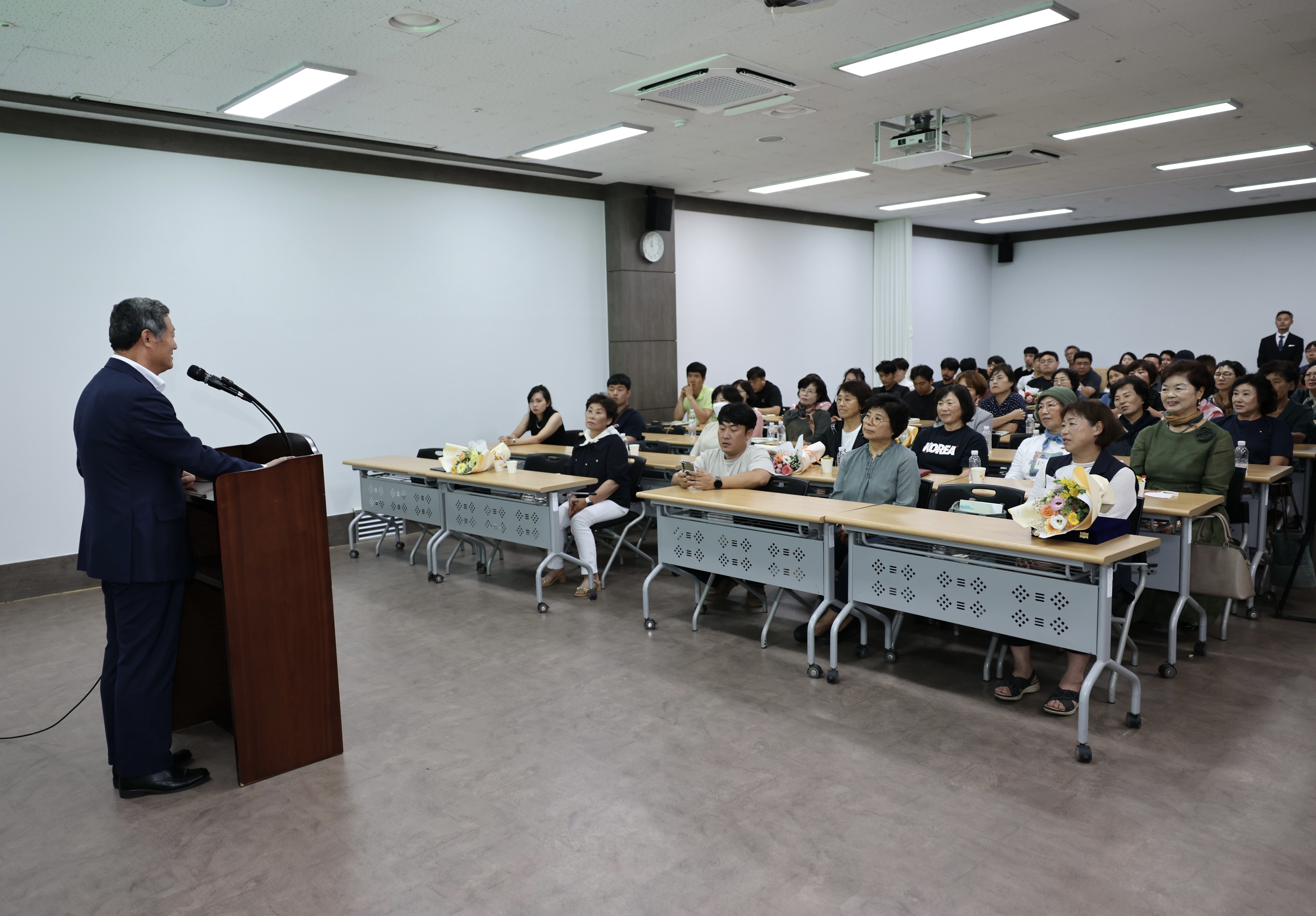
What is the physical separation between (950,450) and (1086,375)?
16.3 feet

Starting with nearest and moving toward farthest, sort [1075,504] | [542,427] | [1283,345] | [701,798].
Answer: [701,798] → [1075,504] → [542,427] → [1283,345]

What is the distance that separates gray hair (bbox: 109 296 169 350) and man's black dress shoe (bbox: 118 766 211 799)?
5.46 feet

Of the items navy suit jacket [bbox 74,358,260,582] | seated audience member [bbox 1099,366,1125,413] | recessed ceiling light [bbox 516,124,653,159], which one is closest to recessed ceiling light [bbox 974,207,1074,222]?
seated audience member [bbox 1099,366,1125,413]

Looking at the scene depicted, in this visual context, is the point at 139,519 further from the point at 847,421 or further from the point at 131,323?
the point at 847,421

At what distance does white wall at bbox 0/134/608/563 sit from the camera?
20.9 ft

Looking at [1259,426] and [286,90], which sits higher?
[286,90]

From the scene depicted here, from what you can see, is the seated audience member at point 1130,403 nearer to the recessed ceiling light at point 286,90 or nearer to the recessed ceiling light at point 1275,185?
the recessed ceiling light at point 286,90

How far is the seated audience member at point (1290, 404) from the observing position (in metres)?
6.43

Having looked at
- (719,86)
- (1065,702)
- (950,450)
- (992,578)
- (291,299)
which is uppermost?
(719,86)

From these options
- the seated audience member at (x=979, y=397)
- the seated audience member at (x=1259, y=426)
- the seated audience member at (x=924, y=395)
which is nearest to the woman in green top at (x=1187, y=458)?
the seated audience member at (x=1259, y=426)

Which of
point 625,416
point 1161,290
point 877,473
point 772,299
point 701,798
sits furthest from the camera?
point 1161,290

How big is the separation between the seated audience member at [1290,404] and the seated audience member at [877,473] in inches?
132

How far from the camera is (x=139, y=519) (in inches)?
126

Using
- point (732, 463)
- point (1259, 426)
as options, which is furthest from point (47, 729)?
point (1259, 426)
